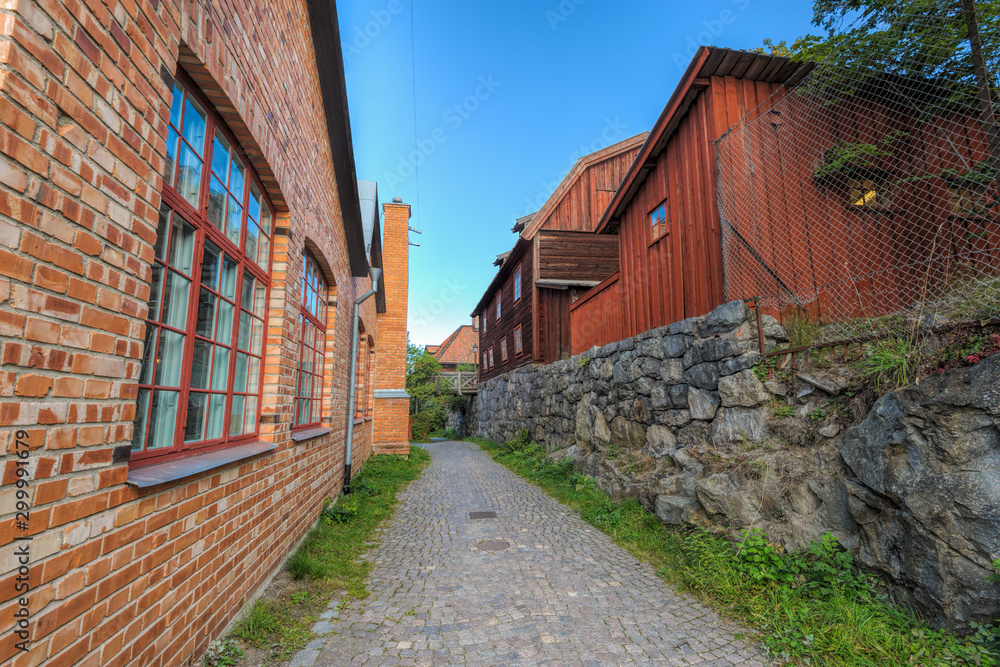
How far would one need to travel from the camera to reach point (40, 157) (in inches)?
53.2

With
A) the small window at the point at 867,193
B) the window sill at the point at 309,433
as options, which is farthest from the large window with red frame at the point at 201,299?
the small window at the point at 867,193

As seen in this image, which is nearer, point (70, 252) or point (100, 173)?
point (70, 252)

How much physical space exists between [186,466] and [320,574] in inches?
78.4

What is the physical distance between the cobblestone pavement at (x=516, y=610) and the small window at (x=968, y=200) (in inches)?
203

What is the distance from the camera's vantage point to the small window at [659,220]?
281 inches

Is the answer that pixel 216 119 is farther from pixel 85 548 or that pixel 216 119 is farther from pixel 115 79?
pixel 85 548

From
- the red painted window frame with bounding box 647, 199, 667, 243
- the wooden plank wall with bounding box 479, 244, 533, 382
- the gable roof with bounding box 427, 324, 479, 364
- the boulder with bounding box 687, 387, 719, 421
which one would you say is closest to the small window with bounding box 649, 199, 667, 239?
the red painted window frame with bounding box 647, 199, 667, 243

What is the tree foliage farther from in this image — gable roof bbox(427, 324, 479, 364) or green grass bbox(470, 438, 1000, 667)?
gable roof bbox(427, 324, 479, 364)

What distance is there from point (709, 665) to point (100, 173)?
3.72 meters

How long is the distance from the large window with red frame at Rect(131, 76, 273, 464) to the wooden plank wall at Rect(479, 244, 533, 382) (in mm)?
11304

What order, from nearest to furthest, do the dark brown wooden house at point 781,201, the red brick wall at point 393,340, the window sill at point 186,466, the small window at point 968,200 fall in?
the window sill at point 186,466
the small window at point 968,200
the dark brown wooden house at point 781,201
the red brick wall at point 393,340

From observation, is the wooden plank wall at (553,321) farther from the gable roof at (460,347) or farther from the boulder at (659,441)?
the gable roof at (460,347)

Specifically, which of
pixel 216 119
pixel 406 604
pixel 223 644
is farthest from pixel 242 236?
pixel 406 604

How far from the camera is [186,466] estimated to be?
2.26 meters
